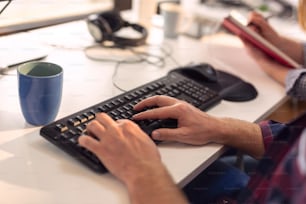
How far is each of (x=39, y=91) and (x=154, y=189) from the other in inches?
11.9

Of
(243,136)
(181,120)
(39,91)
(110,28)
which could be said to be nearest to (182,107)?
(181,120)

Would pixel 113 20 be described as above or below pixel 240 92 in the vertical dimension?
above

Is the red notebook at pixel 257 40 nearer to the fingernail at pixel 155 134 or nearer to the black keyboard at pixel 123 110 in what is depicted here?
the black keyboard at pixel 123 110

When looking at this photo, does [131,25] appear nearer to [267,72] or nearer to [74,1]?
[74,1]

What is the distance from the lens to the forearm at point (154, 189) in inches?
27.5

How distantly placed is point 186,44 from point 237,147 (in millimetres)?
635

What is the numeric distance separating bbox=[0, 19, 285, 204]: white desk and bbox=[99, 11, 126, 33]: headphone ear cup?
0.09 m

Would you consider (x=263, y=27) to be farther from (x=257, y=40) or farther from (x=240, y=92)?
(x=240, y=92)

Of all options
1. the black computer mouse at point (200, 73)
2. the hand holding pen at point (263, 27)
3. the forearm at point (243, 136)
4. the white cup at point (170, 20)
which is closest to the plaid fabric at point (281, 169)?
the forearm at point (243, 136)

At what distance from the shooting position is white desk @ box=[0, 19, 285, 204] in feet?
2.35

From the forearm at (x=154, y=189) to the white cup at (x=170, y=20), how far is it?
2.81 ft

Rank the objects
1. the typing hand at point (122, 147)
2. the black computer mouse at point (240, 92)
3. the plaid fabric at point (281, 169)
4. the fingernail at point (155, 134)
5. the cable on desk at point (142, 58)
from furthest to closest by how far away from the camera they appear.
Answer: the cable on desk at point (142, 58)
the black computer mouse at point (240, 92)
the fingernail at point (155, 134)
the typing hand at point (122, 147)
the plaid fabric at point (281, 169)

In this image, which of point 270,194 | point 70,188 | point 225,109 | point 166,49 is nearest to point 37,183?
point 70,188

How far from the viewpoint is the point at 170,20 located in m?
1.50
